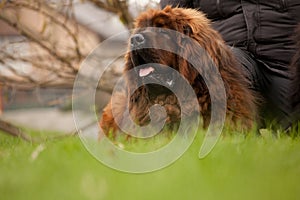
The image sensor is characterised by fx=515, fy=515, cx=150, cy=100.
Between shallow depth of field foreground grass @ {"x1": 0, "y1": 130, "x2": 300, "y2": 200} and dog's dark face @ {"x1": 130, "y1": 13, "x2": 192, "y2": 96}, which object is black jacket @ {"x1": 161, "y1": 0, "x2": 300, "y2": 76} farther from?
shallow depth of field foreground grass @ {"x1": 0, "y1": 130, "x2": 300, "y2": 200}

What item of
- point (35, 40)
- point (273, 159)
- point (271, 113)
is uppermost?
point (273, 159)

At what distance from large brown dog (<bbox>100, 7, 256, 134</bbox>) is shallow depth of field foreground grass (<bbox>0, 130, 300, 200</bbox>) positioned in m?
1.59

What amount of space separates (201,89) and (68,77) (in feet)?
10.0

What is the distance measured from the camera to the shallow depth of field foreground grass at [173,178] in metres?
1.97

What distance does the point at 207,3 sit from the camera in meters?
5.30

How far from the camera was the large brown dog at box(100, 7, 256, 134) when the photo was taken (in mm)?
4121

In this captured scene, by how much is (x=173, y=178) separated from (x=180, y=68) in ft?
7.30

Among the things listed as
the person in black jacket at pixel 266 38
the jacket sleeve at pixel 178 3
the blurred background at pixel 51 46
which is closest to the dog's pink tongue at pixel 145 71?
the person in black jacket at pixel 266 38

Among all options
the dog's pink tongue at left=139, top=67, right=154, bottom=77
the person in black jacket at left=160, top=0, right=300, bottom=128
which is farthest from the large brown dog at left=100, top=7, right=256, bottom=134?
the person in black jacket at left=160, top=0, right=300, bottom=128

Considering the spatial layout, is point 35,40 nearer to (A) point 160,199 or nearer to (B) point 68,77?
(B) point 68,77

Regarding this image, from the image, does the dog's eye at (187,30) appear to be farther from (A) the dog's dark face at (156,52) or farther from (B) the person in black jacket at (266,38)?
(B) the person in black jacket at (266,38)

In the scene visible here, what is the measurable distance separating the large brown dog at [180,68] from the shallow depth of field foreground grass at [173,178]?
1586mm

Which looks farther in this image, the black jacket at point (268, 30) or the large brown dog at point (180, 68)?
the black jacket at point (268, 30)

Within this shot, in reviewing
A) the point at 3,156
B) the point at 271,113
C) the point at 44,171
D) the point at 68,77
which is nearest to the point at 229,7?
the point at 271,113
